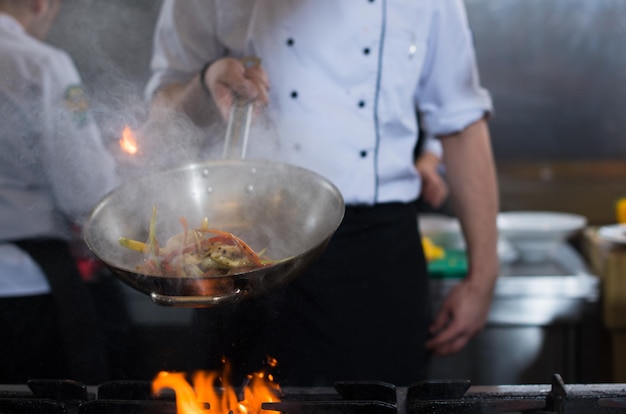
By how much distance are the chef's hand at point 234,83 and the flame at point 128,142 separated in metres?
0.19

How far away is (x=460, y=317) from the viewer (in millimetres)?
1673

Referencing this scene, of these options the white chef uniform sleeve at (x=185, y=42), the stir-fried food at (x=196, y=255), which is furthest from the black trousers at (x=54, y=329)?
the white chef uniform sleeve at (x=185, y=42)

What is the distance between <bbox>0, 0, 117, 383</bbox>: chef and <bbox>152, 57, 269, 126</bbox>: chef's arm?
0.20 meters

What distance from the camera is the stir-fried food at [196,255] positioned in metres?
1.06

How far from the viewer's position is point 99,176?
1.48m

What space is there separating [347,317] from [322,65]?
1.87ft

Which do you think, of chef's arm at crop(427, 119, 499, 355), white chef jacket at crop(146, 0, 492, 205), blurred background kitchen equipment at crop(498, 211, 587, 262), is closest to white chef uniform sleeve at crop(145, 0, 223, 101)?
white chef jacket at crop(146, 0, 492, 205)

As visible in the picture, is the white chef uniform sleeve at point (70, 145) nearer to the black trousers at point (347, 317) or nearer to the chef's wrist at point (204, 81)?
the chef's wrist at point (204, 81)

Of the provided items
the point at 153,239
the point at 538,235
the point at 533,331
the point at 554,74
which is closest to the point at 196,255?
the point at 153,239

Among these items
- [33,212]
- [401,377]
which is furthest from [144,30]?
[401,377]

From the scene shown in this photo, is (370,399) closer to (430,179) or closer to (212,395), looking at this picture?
(212,395)

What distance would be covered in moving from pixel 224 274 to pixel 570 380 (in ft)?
5.04

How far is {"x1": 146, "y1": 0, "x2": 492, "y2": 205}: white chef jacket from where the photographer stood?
1.48m

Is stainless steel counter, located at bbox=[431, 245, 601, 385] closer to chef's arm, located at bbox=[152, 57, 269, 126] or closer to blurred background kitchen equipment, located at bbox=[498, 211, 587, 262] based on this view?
blurred background kitchen equipment, located at bbox=[498, 211, 587, 262]
